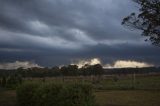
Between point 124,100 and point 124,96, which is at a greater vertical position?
point 124,96

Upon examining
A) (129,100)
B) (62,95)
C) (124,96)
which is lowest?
(129,100)

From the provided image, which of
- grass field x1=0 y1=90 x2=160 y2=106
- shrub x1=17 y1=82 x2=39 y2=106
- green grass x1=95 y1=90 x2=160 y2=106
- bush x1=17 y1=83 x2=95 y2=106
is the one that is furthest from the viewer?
grass field x1=0 y1=90 x2=160 y2=106

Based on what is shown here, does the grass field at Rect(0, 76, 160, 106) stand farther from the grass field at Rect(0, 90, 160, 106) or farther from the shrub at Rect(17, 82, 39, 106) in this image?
the shrub at Rect(17, 82, 39, 106)

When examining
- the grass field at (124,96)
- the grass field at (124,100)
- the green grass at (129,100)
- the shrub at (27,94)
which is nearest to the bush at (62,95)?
the shrub at (27,94)

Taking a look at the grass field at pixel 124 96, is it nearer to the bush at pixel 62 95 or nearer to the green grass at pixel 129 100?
the green grass at pixel 129 100

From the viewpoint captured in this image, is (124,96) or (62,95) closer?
(62,95)

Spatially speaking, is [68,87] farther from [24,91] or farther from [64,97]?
[24,91]

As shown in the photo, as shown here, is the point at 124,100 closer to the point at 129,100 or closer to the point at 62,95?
the point at 129,100

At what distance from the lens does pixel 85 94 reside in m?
16.9

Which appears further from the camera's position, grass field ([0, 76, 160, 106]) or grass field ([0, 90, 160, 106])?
grass field ([0, 76, 160, 106])

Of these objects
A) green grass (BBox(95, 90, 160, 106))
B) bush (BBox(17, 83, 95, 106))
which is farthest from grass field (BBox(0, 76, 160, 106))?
bush (BBox(17, 83, 95, 106))

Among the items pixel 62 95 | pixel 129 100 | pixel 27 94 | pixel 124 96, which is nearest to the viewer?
pixel 62 95

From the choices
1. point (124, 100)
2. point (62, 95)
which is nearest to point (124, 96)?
point (124, 100)

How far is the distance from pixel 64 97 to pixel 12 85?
120 ft
